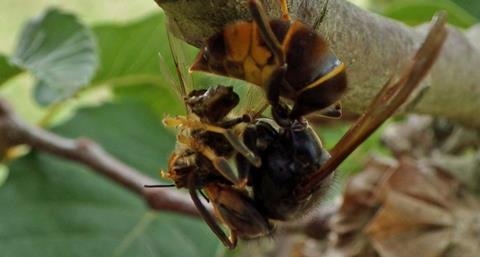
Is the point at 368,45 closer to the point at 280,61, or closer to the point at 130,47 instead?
the point at 280,61

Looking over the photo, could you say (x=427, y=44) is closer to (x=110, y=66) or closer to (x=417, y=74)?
(x=417, y=74)

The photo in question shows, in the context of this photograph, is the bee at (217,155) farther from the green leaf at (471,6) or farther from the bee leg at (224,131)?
the green leaf at (471,6)

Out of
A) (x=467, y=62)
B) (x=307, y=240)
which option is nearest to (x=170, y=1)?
(x=467, y=62)

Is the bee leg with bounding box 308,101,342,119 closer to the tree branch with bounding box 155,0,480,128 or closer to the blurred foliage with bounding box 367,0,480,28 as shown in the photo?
the tree branch with bounding box 155,0,480,128

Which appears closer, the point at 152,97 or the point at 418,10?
the point at 418,10

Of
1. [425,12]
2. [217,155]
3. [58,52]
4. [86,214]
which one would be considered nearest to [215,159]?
[217,155]

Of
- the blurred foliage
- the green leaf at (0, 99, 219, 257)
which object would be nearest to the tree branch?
the blurred foliage
